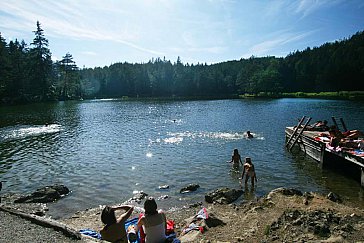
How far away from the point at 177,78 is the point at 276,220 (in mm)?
146060

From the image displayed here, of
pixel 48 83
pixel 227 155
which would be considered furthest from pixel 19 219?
pixel 48 83

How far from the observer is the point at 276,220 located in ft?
33.6

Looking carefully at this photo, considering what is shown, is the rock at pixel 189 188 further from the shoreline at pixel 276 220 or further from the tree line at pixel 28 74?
the tree line at pixel 28 74

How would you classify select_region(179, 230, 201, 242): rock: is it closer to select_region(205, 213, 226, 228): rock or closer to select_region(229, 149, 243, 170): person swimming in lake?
select_region(205, 213, 226, 228): rock

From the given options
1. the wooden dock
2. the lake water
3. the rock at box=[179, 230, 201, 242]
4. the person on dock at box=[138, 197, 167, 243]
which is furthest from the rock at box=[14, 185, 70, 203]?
the wooden dock

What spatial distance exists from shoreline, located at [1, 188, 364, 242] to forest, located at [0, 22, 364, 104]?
271 ft

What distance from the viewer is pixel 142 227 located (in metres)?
8.91

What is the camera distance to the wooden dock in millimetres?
17212

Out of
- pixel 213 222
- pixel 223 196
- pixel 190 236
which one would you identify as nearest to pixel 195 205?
pixel 223 196

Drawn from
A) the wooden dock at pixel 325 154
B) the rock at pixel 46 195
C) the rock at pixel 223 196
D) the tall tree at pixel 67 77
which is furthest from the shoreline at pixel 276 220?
the tall tree at pixel 67 77

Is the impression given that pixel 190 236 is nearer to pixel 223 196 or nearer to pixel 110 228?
pixel 110 228

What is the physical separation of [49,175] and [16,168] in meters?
3.71

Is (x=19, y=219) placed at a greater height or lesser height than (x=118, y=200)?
greater

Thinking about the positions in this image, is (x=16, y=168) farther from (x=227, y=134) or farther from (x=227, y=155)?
(x=227, y=134)
